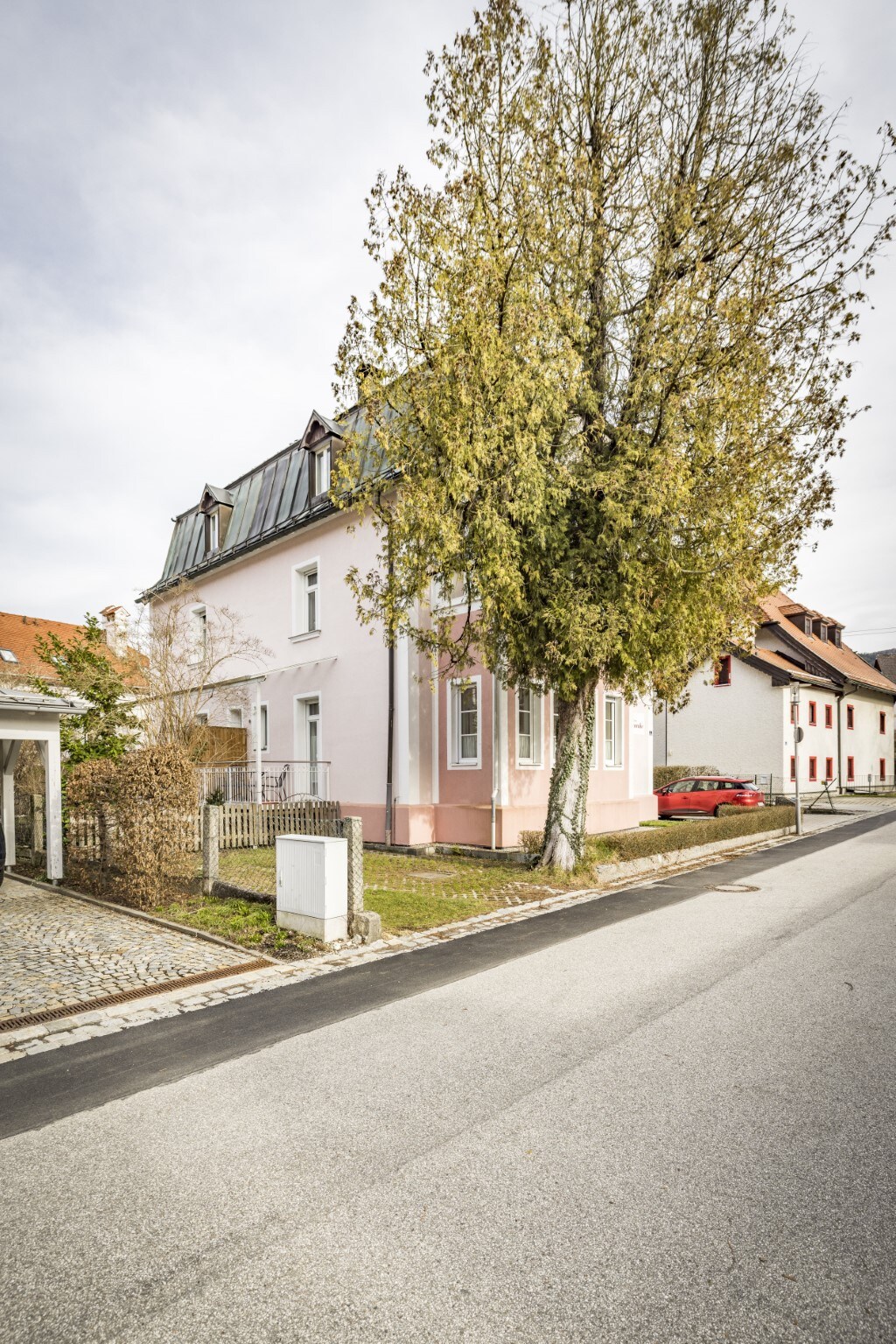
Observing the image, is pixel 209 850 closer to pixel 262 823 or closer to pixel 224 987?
pixel 224 987

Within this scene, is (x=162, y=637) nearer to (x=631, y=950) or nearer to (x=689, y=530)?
(x=689, y=530)

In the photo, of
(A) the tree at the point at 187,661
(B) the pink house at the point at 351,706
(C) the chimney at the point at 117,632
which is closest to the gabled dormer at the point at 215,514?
(B) the pink house at the point at 351,706

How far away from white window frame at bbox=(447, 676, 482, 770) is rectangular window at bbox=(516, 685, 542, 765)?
0.85 metres

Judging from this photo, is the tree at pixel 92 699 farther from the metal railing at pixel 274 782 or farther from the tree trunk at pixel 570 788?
the tree trunk at pixel 570 788

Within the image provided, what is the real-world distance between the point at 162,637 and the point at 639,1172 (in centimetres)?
1807

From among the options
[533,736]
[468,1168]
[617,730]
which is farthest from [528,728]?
[468,1168]

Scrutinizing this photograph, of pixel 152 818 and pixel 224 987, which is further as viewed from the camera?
pixel 152 818

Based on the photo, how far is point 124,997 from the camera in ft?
20.1

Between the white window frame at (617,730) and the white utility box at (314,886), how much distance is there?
11981 mm

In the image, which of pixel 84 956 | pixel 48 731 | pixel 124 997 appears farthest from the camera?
pixel 48 731

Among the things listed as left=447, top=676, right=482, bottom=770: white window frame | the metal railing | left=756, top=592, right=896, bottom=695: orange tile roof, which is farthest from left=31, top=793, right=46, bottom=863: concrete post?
left=756, top=592, right=896, bottom=695: orange tile roof

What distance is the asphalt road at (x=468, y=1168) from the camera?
8.52ft

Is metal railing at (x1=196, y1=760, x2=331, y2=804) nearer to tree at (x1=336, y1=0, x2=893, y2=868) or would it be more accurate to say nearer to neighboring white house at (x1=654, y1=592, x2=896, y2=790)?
tree at (x1=336, y1=0, x2=893, y2=868)

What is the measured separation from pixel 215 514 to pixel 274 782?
8998mm
